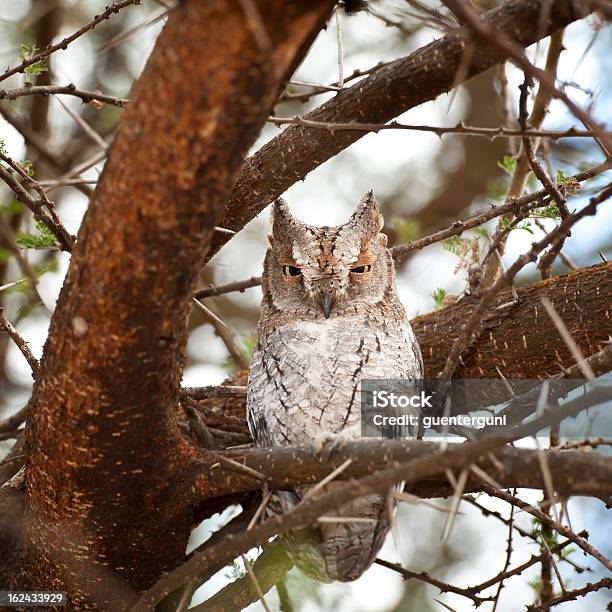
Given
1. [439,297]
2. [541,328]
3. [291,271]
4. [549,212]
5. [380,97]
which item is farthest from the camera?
[439,297]

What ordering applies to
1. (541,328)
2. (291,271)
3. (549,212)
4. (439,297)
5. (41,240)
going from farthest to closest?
1. (439,297)
2. (291,271)
3. (541,328)
4. (41,240)
5. (549,212)

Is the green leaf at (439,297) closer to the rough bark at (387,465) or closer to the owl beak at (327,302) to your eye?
the owl beak at (327,302)

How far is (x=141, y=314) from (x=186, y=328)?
182mm

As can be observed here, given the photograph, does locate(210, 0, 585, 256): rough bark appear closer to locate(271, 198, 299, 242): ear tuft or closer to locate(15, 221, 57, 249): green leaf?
locate(271, 198, 299, 242): ear tuft

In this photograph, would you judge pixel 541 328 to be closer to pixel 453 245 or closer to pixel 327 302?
pixel 453 245

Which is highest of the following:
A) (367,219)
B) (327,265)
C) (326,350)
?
(367,219)

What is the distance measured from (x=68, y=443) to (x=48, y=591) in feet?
2.35

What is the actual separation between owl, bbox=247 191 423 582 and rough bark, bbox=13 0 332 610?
19.9 inches

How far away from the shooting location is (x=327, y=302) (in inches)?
117

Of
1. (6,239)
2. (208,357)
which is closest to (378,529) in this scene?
(6,239)

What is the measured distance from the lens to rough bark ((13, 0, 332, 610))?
60.5 inches

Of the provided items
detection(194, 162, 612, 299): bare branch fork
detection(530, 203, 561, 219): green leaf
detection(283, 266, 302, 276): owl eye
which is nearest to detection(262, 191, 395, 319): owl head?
detection(283, 266, 302, 276): owl eye

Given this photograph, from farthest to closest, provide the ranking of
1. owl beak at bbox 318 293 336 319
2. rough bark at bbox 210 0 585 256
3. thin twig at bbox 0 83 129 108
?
owl beak at bbox 318 293 336 319, thin twig at bbox 0 83 129 108, rough bark at bbox 210 0 585 256

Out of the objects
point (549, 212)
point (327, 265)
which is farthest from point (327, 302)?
point (549, 212)
